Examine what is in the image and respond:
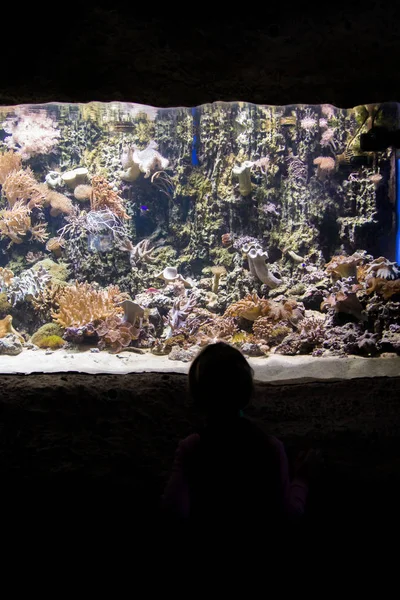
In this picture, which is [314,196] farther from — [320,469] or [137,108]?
[320,469]

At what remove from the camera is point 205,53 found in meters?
2.45

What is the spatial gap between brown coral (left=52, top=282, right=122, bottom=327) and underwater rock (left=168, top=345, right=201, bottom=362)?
1443 millimetres

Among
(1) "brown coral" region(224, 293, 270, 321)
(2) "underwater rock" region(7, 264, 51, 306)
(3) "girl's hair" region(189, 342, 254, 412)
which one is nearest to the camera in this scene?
(3) "girl's hair" region(189, 342, 254, 412)

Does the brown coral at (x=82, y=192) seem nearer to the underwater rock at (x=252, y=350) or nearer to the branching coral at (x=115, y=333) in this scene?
the branching coral at (x=115, y=333)

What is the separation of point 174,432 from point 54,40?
2.24 m

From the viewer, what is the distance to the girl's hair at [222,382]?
127 centimetres

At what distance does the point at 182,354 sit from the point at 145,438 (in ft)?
13.8

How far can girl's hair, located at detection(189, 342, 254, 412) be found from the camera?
1.27 meters

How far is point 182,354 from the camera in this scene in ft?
19.9

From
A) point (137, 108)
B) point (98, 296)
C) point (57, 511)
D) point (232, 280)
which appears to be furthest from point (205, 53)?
point (137, 108)

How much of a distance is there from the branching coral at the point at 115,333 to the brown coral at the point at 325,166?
542 cm

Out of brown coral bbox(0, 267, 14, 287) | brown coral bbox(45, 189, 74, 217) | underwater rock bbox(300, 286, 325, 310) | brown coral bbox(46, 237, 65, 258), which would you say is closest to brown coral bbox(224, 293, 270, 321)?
underwater rock bbox(300, 286, 325, 310)

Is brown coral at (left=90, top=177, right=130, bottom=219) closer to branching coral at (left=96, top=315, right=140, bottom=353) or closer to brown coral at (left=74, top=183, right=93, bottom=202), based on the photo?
brown coral at (left=74, top=183, right=93, bottom=202)

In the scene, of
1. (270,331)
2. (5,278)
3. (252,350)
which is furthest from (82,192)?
(252,350)
